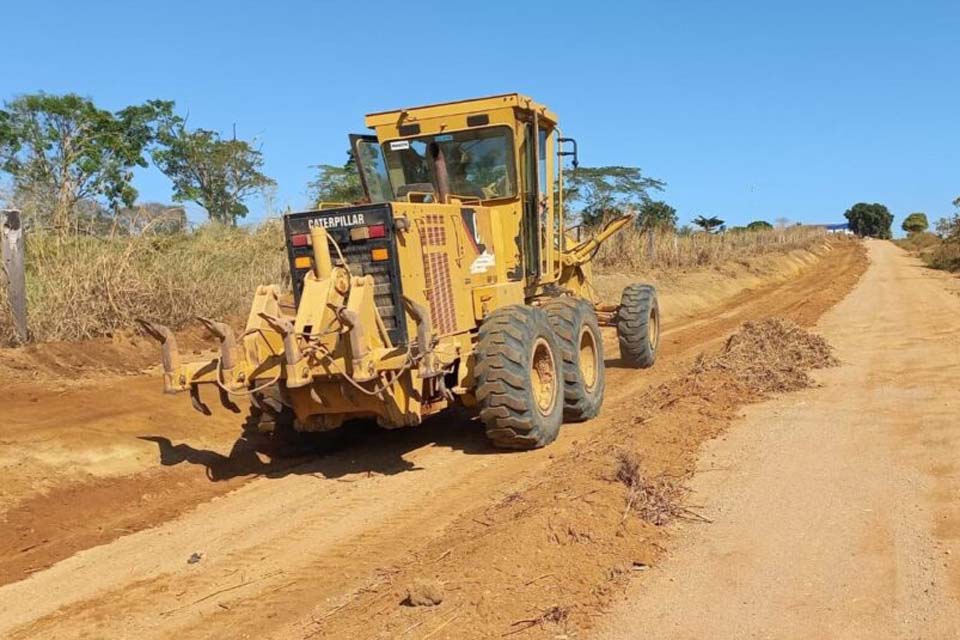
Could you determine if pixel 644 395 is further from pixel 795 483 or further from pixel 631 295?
pixel 795 483

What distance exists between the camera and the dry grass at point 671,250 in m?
24.8

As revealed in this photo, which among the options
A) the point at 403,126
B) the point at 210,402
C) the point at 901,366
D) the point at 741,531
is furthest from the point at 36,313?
the point at 901,366

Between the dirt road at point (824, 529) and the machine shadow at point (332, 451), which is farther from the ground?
the dirt road at point (824, 529)

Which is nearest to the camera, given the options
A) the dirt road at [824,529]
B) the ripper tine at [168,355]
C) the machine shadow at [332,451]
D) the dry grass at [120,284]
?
the dirt road at [824,529]

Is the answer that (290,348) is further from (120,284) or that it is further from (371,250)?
(120,284)

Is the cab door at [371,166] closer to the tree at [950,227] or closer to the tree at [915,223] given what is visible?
the tree at [950,227]

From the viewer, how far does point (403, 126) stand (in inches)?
325

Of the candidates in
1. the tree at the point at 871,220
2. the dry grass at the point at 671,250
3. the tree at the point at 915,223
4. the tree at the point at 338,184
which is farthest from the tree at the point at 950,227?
the tree at the point at 871,220

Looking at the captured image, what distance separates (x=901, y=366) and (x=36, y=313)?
33.4ft

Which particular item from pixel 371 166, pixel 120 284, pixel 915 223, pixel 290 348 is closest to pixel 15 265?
pixel 120 284

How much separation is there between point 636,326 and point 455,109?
431cm

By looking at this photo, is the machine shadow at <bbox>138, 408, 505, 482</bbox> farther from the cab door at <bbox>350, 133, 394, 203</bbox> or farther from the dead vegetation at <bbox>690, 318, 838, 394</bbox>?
the dead vegetation at <bbox>690, 318, 838, 394</bbox>

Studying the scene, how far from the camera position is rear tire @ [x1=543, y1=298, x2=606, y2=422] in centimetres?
795

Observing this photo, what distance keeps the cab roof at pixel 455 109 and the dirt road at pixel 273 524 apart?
312 centimetres
